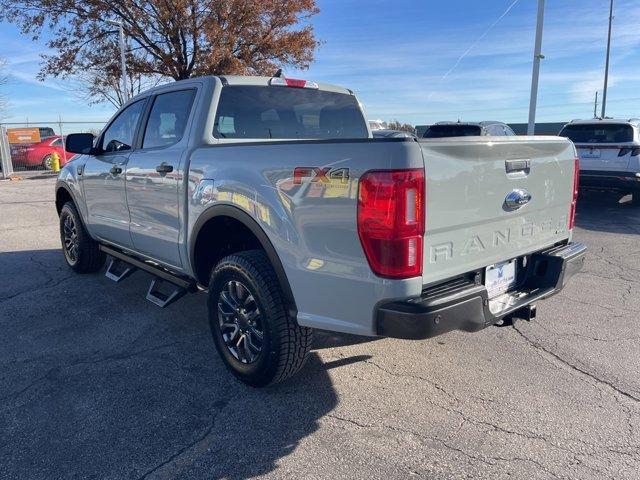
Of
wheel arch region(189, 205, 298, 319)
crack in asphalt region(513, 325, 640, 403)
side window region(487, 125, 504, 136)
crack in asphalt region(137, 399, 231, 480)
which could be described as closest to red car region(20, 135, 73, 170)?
side window region(487, 125, 504, 136)

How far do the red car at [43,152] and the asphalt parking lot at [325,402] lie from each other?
61.9ft

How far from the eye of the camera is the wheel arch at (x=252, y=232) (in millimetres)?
2969

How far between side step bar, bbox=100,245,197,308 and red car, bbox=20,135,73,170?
1832cm

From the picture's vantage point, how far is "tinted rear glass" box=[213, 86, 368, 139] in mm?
3943

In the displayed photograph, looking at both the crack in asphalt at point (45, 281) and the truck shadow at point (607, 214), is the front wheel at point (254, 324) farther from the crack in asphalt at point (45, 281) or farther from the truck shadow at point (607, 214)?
the truck shadow at point (607, 214)

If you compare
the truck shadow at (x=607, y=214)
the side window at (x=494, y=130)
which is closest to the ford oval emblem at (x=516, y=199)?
the truck shadow at (x=607, y=214)

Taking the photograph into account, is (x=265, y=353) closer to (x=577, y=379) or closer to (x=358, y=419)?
(x=358, y=419)

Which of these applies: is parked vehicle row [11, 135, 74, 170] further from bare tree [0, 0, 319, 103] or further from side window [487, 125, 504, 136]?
side window [487, 125, 504, 136]

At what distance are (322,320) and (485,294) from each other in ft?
2.89

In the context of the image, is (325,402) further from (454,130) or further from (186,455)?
(454,130)

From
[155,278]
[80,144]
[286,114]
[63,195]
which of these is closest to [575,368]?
[286,114]

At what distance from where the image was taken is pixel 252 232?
327cm

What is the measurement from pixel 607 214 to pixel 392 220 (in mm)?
9235

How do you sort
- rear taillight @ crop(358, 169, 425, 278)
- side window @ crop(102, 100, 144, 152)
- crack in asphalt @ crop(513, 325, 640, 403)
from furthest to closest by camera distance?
side window @ crop(102, 100, 144, 152) < crack in asphalt @ crop(513, 325, 640, 403) < rear taillight @ crop(358, 169, 425, 278)
